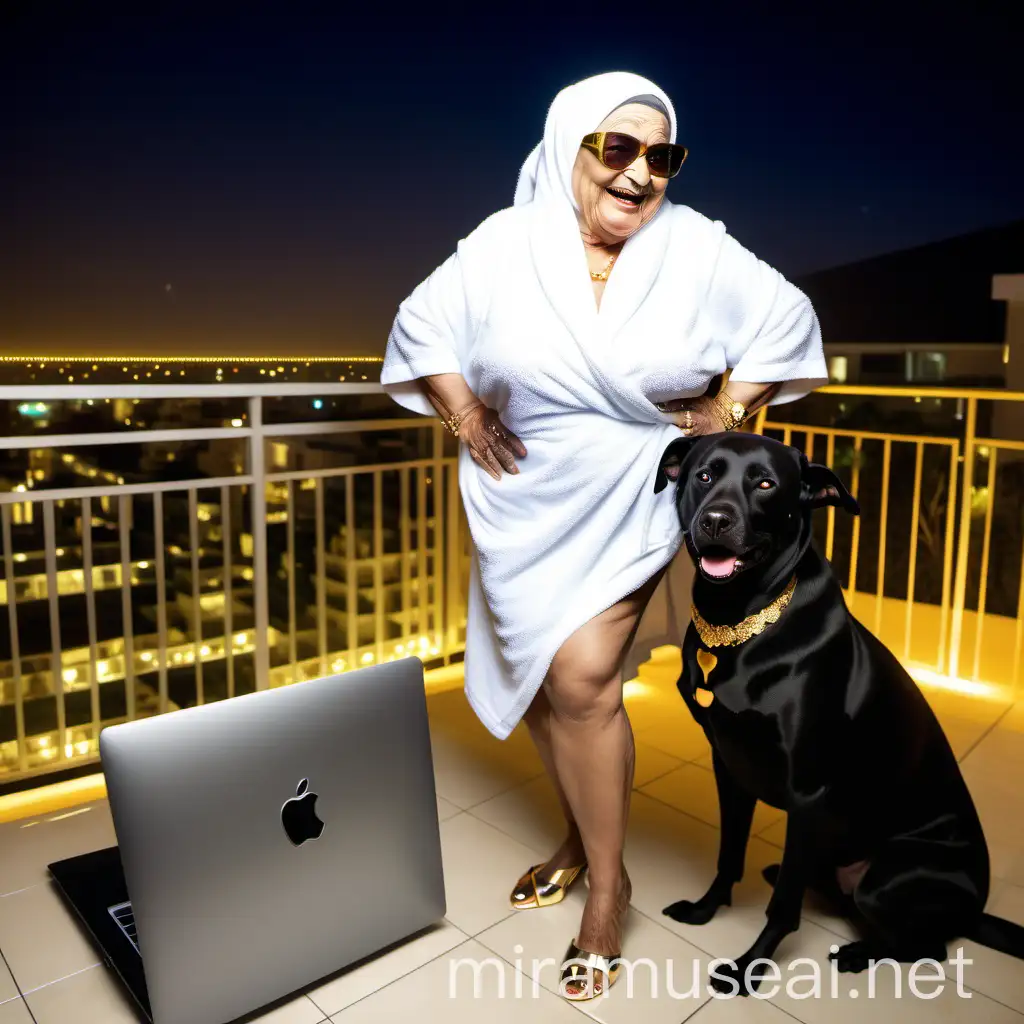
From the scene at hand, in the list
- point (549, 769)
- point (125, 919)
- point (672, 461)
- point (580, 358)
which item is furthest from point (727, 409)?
point (125, 919)

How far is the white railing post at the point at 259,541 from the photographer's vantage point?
2.37m

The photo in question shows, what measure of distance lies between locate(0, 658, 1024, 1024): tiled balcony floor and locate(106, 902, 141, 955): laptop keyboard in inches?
2.5

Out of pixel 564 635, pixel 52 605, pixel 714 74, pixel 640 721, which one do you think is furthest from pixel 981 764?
pixel 714 74

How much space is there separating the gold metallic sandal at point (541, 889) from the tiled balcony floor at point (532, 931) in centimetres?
2

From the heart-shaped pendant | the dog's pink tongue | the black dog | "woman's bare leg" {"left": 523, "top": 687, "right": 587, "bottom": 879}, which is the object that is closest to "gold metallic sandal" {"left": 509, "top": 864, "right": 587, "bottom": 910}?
"woman's bare leg" {"left": 523, "top": 687, "right": 587, "bottom": 879}

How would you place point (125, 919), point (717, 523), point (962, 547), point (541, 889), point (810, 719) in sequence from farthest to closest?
point (962, 547) < point (541, 889) < point (125, 919) < point (810, 719) < point (717, 523)

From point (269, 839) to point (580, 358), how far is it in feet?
2.99

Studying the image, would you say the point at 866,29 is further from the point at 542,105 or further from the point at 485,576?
the point at 485,576

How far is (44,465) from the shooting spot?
2.07 metres

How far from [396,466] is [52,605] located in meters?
1.05

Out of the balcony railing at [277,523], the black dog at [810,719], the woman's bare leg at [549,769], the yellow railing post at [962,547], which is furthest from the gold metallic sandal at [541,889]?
the yellow railing post at [962,547]

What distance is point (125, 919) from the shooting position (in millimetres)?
1566

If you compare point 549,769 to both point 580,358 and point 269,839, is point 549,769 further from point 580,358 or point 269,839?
point 580,358

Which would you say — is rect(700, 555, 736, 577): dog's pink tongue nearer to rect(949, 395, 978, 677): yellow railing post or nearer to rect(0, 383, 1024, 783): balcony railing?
rect(0, 383, 1024, 783): balcony railing
